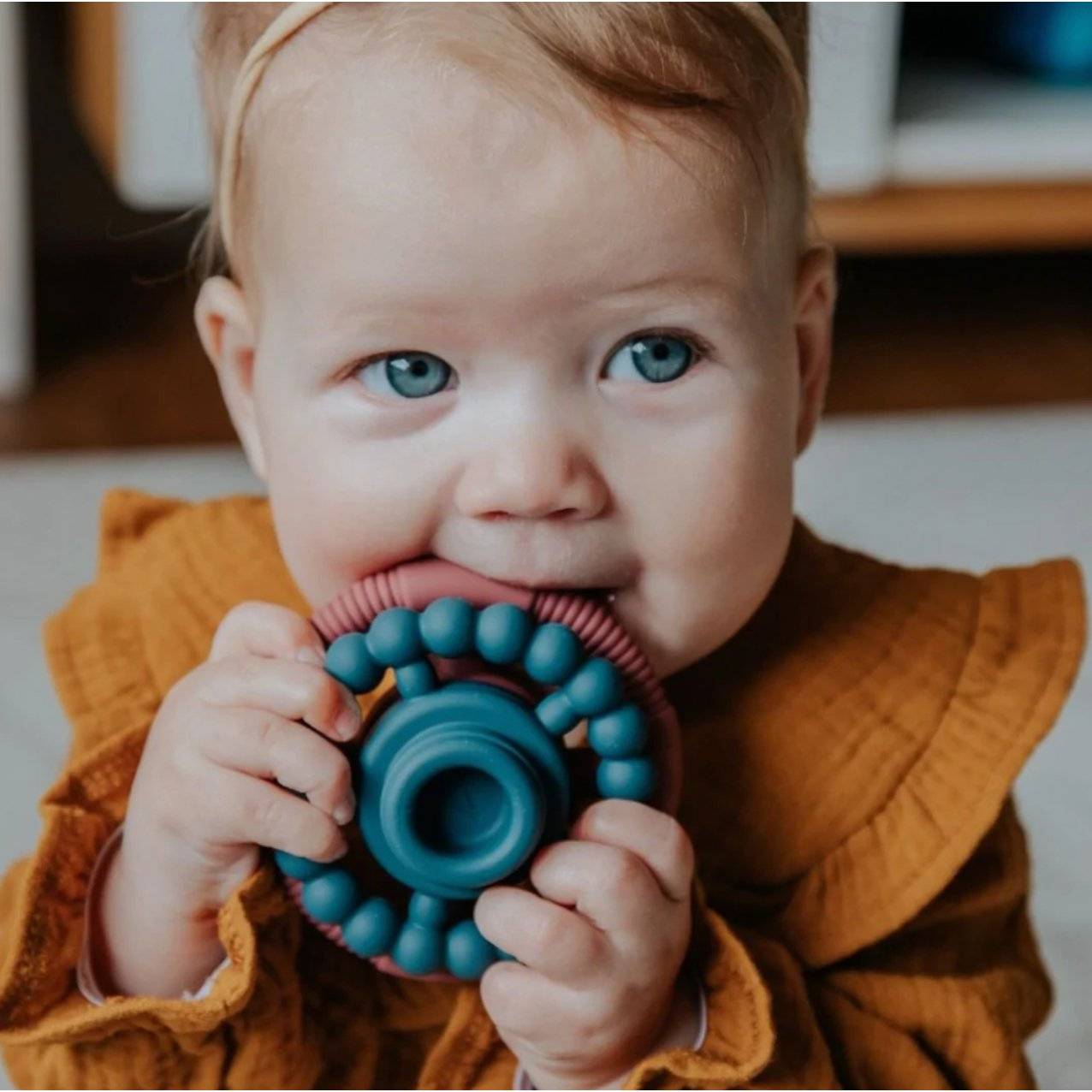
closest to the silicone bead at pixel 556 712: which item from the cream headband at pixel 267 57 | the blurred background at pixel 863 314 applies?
the cream headband at pixel 267 57

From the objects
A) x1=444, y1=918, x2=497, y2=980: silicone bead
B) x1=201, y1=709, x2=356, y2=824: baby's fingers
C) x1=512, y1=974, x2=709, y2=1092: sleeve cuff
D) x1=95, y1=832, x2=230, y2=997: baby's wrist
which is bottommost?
x1=512, y1=974, x2=709, y2=1092: sleeve cuff

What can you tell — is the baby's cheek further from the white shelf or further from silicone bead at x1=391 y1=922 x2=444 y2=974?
the white shelf

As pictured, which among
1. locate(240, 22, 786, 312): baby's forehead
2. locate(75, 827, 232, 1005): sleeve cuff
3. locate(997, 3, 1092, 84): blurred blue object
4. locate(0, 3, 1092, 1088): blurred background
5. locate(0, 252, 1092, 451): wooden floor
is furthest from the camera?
locate(997, 3, 1092, 84): blurred blue object

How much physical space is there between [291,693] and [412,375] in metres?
0.12

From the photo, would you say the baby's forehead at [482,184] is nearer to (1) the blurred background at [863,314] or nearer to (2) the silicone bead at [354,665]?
(2) the silicone bead at [354,665]

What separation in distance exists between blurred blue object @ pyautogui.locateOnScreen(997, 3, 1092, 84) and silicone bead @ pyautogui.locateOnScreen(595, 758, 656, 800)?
5.23 feet

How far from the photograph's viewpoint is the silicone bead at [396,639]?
0.64m

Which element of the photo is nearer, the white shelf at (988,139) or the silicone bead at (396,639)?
the silicone bead at (396,639)

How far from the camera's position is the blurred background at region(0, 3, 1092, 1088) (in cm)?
144

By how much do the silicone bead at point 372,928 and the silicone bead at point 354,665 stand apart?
0.28ft

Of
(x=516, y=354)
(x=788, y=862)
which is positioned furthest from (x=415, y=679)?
(x=788, y=862)

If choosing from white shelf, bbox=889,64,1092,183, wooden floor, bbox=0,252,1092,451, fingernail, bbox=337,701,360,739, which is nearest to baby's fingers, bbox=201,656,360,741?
fingernail, bbox=337,701,360,739

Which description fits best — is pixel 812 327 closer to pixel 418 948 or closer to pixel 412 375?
pixel 412 375

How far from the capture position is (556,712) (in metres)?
0.65
